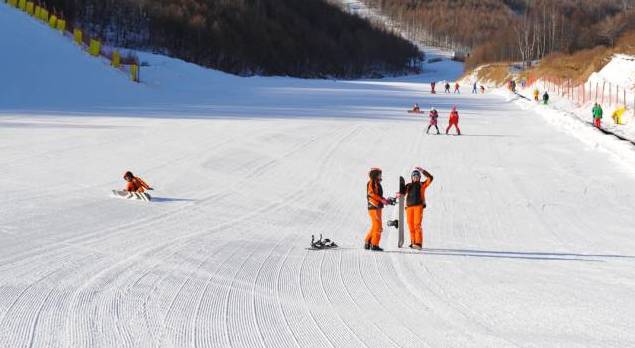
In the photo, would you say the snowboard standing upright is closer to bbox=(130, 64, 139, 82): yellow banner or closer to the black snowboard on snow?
the black snowboard on snow

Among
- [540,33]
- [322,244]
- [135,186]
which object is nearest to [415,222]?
[322,244]

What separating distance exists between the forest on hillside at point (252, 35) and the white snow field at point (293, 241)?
65.7 metres

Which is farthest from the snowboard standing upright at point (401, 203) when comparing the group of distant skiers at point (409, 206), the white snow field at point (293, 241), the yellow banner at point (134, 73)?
the yellow banner at point (134, 73)

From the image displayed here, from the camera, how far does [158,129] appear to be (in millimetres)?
22781

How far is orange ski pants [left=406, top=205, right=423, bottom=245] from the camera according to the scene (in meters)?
9.33

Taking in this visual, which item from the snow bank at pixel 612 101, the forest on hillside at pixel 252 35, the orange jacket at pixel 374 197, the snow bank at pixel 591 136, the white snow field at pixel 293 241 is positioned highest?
the forest on hillside at pixel 252 35

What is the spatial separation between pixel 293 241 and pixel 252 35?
102196 mm

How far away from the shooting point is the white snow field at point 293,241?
5.99 metres

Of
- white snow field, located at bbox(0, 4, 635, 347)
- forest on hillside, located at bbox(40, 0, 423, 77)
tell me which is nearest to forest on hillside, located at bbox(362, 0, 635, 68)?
forest on hillside, located at bbox(40, 0, 423, 77)

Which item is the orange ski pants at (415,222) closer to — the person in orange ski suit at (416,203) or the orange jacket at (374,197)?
the person in orange ski suit at (416,203)

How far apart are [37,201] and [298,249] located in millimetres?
4832

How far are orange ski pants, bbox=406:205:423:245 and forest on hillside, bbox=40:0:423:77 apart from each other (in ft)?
248

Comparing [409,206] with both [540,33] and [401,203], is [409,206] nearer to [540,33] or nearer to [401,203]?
[401,203]

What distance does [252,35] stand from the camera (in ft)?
358
